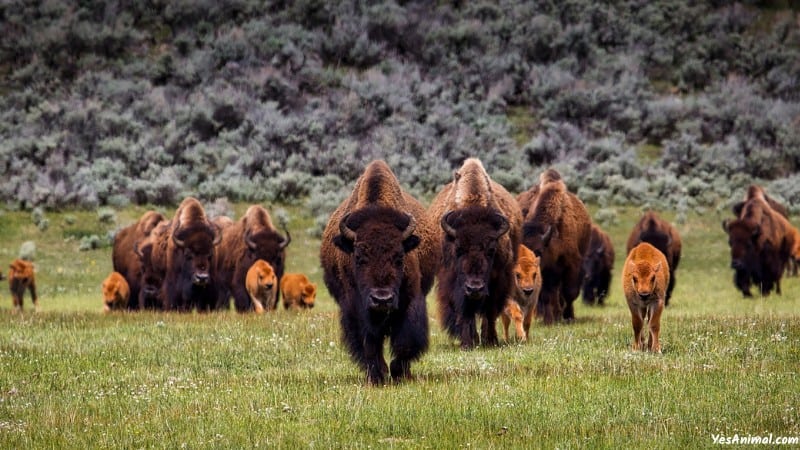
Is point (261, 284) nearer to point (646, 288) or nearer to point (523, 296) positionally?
point (523, 296)

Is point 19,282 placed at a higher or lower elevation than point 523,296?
higher

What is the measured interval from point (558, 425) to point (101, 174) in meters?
30.2

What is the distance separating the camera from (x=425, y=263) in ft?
38.6

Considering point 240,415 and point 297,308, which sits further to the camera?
point 297,308

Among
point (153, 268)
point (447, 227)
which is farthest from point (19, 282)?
point (447, 227)

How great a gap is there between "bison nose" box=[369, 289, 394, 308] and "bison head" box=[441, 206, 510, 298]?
101 inches

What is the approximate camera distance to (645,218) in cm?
2230

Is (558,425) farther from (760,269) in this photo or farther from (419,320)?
(760,269)

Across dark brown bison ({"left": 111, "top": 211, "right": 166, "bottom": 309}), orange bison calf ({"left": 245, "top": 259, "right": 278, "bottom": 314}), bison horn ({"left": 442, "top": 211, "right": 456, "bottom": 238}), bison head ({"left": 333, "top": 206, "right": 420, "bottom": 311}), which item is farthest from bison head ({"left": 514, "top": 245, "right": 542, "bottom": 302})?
dark brown bison ({"left": 111, "top": 211, "right": 166, "bottom": 309})

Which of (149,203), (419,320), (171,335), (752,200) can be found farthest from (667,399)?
(149,203)

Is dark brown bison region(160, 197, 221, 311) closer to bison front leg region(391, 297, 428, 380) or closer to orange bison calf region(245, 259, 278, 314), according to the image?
orange bison calf region(245, 259, 278, 314)

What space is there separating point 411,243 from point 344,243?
60cm

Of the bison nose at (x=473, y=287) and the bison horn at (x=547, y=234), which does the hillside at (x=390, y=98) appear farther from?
the bison nose at (x=473, y=287)

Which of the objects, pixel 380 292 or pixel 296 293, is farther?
pixel 296 293
